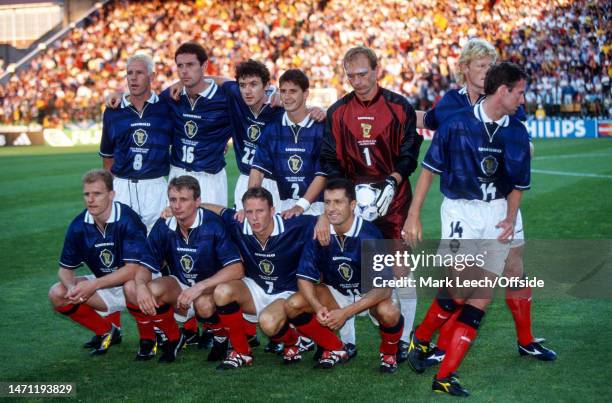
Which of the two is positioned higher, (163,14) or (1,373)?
(163,14)

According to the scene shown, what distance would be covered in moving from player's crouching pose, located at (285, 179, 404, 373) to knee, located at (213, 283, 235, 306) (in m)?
0.42

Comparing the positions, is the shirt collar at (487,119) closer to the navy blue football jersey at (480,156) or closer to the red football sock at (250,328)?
the navy blue football jersey at (480,156)

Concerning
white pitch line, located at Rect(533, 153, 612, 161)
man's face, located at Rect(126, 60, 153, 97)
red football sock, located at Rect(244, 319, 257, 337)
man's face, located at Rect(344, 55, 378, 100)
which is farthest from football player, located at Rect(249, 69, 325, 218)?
white pitch line, located at Rect(533, 153, 612, 161)

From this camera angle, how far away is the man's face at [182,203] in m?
5.69

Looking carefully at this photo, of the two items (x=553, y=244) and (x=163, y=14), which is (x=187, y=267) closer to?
(x=553, y=244)

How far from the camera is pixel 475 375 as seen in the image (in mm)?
5289

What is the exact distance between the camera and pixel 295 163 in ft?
21.0

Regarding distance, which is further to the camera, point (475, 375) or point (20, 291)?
point (20, 291)

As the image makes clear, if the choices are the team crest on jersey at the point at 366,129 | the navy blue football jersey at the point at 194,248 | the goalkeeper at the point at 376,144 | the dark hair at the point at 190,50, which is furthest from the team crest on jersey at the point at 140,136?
the team crest on jersey at the point at 366,129

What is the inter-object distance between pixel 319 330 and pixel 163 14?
3125 cm

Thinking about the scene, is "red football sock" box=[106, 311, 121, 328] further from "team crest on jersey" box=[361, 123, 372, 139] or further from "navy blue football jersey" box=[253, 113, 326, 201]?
"team crest on jersey" box=[361, 123, 372, 139]

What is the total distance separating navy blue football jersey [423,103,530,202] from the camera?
5.10m

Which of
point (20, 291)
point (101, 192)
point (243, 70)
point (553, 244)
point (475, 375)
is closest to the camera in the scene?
point (475, 375)

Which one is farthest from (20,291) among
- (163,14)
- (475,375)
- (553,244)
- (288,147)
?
(163,14)
